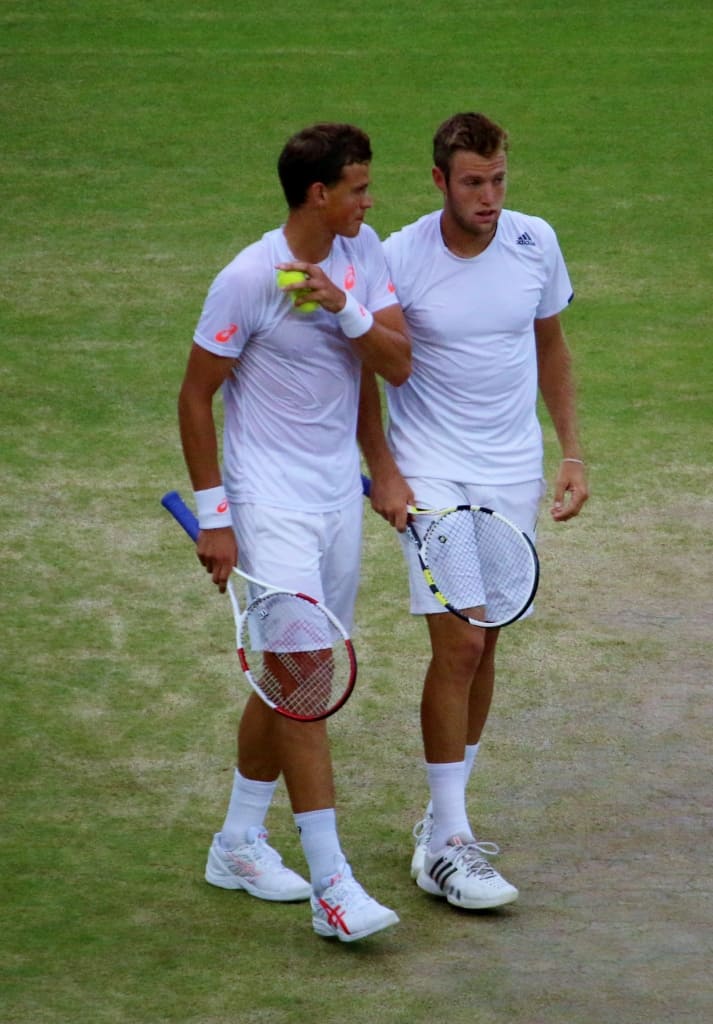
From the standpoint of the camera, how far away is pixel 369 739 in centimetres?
618

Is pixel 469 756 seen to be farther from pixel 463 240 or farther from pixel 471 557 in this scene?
pixel 463 240

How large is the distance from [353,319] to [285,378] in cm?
27

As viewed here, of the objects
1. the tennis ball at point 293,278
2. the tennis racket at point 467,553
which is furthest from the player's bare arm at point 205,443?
the tennis racket at point 467,553

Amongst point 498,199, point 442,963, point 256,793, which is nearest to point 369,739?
point 256,793

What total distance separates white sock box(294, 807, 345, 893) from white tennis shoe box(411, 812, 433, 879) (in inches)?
17.4

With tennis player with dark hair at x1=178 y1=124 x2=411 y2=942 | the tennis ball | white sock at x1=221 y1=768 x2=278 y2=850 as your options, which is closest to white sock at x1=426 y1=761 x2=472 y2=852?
tennis player with dark hair at x1=178 y1=124 x2=411 y2=942

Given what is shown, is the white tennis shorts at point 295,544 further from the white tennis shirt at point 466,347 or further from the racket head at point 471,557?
the white tennis shirt at point 466,347

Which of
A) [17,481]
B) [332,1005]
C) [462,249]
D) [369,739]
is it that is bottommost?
[332,1005]

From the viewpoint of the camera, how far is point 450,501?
5.21 meters

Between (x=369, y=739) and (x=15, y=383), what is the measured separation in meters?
4.25

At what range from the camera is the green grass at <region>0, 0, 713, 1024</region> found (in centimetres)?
481

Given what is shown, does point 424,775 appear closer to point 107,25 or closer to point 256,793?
→ point 256,793

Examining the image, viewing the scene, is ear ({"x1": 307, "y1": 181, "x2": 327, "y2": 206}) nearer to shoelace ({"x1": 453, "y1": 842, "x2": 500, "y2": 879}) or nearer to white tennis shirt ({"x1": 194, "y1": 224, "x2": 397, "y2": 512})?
white tennis shirt ({"x1": 194, "y1": 224, "x2": 397, "y2": 512})

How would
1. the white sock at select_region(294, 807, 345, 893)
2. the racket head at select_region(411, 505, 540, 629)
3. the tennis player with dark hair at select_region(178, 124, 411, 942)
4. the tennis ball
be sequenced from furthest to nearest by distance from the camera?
1. the racket head at select_region(411, 505, 540, 629)
2. the white sock at select_region(294, 807, 345, 893)
3. the tennis player with dark hair at select_region(178, 124, 411, 942)
4. the tennis ball
